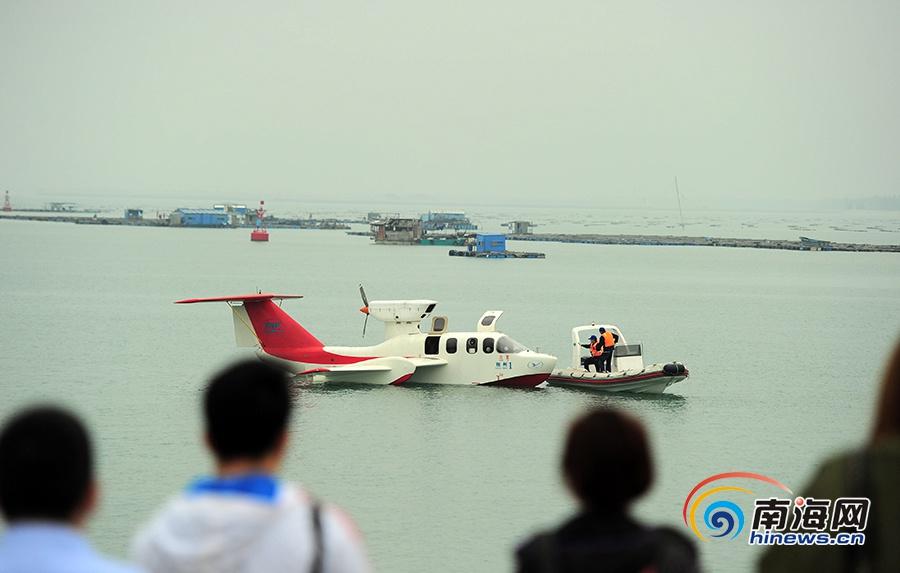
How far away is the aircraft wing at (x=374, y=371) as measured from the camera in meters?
39.4

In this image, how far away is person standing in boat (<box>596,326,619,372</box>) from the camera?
40.2m

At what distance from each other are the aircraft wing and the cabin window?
34.5 inches

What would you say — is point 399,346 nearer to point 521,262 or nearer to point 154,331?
point 154,331

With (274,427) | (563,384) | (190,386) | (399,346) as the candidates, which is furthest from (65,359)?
(274,427)

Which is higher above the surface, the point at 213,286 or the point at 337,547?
the point at 337,547

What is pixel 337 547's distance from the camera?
4.47m

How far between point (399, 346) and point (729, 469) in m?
12.7

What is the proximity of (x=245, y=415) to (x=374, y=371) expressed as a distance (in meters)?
34.9

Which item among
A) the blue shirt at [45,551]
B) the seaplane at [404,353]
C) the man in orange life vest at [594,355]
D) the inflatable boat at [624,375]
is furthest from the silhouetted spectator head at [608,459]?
the man in orange life vest at [594,355]

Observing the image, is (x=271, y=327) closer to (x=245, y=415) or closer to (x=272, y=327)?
(x=272, y=327)

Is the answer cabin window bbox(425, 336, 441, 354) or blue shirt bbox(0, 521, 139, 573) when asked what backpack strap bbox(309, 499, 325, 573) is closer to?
blue shirt bbox(0, 521, 139, 573)

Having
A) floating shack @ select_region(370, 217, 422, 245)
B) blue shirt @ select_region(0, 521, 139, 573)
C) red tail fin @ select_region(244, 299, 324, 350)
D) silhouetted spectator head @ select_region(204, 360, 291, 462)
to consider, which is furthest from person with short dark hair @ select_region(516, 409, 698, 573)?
floating shack @ select_region(370, 217, 422, 245)

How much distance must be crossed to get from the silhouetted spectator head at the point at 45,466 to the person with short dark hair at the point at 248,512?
0.37 meters

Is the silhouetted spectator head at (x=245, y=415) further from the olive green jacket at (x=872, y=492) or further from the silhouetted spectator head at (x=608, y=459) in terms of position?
the olive green jacket at (x=872, y=492)
